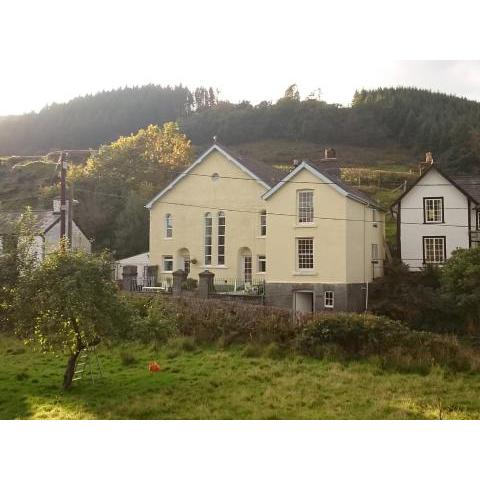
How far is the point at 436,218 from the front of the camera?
68.7 ft

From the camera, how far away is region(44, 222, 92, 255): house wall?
10.1m

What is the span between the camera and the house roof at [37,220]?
1065 cm

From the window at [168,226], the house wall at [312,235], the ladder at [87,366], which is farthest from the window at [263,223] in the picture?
the ladder at [87,366]

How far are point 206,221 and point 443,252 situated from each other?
807cm

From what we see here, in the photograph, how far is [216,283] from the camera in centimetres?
1925

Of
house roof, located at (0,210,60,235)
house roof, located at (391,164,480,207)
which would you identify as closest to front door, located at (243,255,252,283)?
house roof, located at (391,164,480,207)

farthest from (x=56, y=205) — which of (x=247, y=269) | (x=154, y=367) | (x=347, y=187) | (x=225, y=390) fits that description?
(x=347, y=187)

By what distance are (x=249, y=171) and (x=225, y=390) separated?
11554 mm

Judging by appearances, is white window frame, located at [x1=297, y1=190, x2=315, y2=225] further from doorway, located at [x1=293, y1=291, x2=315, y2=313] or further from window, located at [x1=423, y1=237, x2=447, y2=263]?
window, located at [x1=423, y1=237, x2=447, y2=263]

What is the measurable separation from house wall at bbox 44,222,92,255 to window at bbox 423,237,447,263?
493 inches

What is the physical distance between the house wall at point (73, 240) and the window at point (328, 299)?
8.08 metres

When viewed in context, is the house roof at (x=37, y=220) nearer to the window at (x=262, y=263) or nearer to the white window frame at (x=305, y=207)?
the white window frame at (x=305, y=207)

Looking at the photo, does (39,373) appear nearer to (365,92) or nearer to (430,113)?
(365,92)
